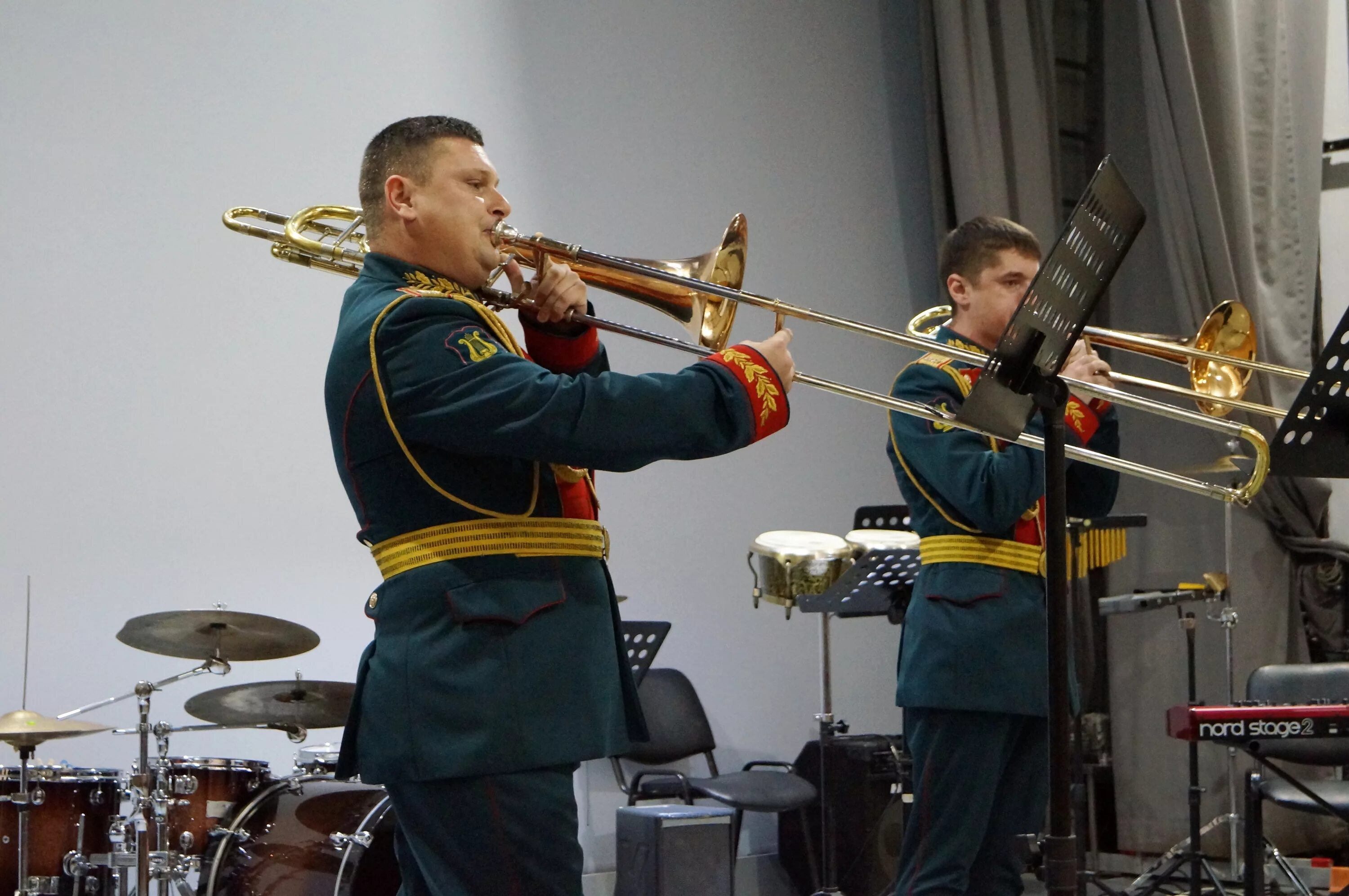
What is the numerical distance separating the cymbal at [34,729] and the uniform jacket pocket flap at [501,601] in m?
1.78

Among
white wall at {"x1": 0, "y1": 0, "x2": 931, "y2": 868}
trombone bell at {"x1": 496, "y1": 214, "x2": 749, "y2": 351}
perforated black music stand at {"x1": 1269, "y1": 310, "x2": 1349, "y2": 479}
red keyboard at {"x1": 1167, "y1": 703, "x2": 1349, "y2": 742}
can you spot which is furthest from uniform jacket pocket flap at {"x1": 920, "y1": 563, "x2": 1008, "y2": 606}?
white wall at {"x1": 0, "y1": 0, "x2": 931, "y2": 868}

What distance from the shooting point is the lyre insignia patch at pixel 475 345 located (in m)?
2.00

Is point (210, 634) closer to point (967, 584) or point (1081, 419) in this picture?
point (967, 584)

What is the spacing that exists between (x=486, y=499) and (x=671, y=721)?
9.67ft

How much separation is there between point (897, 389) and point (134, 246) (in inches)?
92.5

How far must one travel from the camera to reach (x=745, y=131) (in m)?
5.53

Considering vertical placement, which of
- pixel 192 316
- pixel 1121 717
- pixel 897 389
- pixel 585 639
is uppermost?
pixel 192 316

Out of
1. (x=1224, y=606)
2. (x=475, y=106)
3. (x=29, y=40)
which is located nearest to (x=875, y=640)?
(x=1224, y=606)

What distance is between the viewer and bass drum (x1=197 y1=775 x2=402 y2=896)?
3.42 metres

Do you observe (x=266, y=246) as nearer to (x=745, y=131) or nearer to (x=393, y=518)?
(x=745, y=131)

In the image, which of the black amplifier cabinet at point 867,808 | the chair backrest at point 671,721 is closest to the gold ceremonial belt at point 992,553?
the black amplifier cabinet at point 867,808

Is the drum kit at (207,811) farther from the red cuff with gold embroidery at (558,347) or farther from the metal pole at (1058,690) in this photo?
the metal pole at (1058,690)

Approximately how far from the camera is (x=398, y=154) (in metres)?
2.22

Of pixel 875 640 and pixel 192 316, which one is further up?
pixel 192 316
